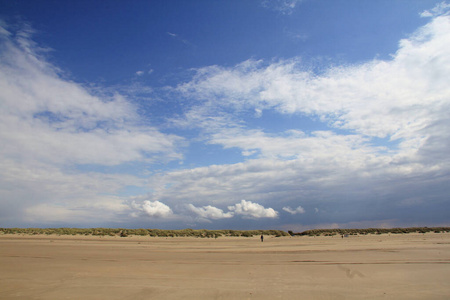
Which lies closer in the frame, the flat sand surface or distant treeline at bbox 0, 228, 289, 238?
the flat sand surface

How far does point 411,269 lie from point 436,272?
99cm

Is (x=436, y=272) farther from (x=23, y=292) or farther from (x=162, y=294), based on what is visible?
(x=23, y=292)

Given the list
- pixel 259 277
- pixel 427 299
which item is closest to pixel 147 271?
pixel 259 277

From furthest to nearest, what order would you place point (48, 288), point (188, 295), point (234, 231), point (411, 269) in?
→ point (234, 231) < point (411, 269) < point (48, 288) < point (188, 295)

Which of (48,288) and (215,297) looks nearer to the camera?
(215,297)

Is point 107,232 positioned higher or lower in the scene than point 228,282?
lower

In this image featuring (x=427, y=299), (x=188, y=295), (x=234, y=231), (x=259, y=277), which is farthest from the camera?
(x=234, y=231)

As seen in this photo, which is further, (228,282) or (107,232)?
(107,232)

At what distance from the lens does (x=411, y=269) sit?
13.2 metres

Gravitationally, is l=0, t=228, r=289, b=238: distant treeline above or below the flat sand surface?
below

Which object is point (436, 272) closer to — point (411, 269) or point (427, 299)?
point (411, 269)

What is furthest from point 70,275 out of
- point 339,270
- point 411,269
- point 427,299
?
point 411,269

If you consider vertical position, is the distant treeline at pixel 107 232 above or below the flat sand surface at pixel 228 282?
below

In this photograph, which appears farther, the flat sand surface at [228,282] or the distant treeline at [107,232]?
the distant treeline at [107,232]
